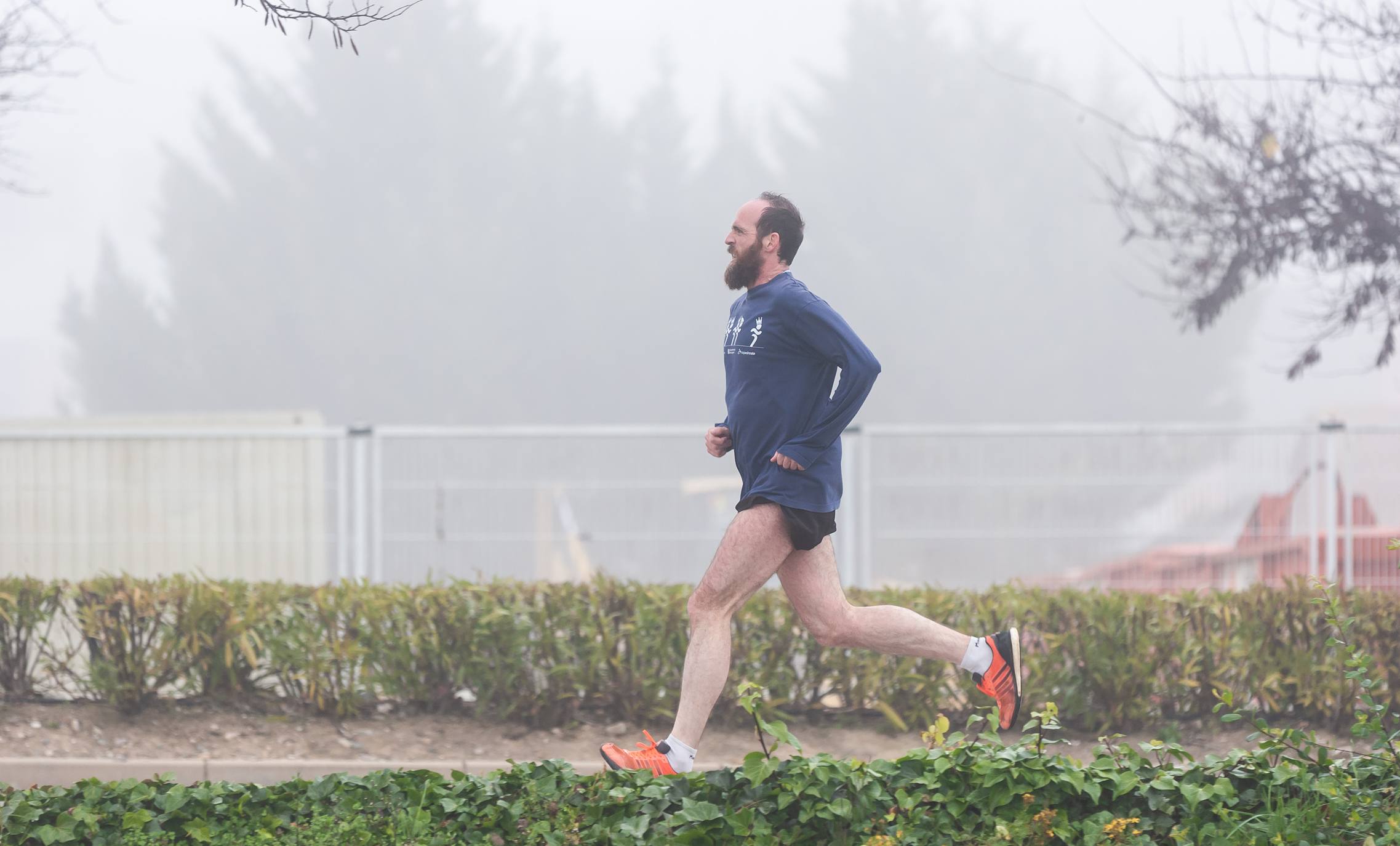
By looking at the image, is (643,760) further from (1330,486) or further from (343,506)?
(1330,486)

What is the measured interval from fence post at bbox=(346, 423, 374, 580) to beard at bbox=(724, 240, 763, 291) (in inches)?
199

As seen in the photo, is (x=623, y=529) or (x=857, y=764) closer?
(x=857, y=764)

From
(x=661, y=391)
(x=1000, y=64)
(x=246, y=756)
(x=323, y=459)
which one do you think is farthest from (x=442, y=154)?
(x=246, y=756)

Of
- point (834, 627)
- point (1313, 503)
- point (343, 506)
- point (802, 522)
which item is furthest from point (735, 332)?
point (1313, 503)

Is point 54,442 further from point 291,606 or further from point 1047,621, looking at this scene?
point 1047,621

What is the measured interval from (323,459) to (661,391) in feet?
149

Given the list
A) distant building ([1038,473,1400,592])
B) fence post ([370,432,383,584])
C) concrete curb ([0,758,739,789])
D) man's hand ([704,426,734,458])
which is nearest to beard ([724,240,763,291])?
man's hand ([704,426,734,458])

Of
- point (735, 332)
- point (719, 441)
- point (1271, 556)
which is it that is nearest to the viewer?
point (735, 332)

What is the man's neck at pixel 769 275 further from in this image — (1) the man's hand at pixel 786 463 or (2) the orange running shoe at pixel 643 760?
(2) the orange running shoe at pixel 643 760

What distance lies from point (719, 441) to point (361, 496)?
5.09m

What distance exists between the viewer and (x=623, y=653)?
6395 mm

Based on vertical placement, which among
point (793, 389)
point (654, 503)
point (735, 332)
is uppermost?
point (735, 332)

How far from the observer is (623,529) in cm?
911

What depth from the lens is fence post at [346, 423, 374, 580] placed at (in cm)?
891
